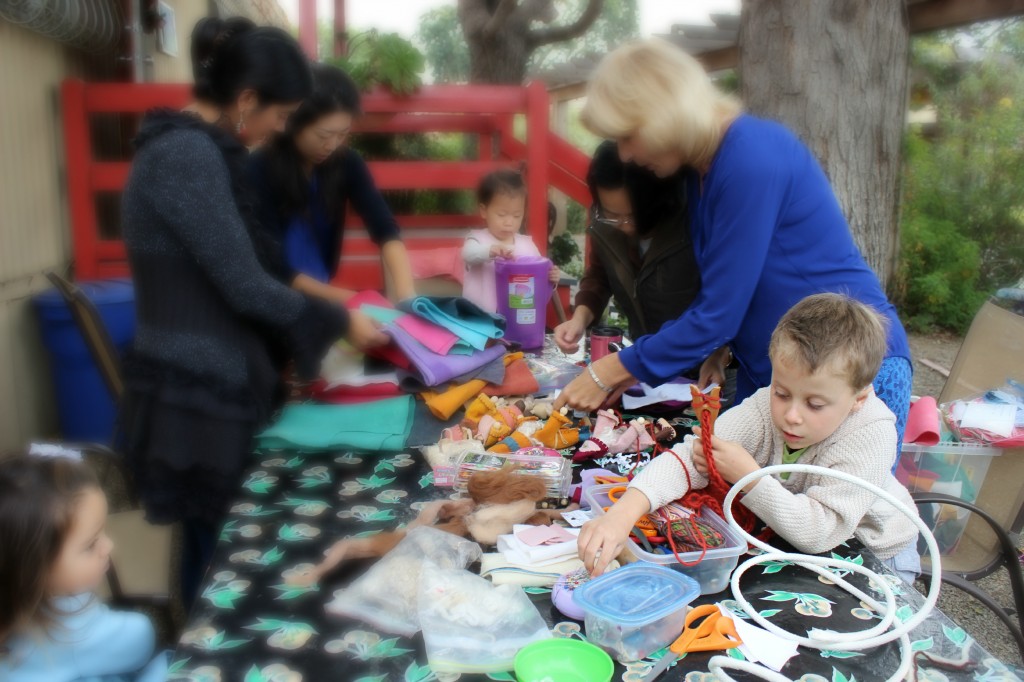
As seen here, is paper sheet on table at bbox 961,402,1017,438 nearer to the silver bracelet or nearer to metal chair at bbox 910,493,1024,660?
metal chair at bbox 910,493,1024,660

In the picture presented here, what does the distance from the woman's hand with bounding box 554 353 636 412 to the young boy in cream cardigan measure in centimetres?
54

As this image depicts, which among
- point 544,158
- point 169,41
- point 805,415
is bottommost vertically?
point 805,415

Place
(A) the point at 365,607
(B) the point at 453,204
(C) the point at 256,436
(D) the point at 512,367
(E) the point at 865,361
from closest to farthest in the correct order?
1. (A) the point at 365,607
2. (E) the point at 865,361
3. (C) the point at 256,436
4. (D) the point at 512,367
5. (B) the point at 453,204

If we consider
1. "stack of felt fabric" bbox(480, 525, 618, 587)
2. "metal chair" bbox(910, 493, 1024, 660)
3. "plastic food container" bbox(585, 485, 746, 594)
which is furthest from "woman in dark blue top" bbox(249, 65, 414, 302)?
"metal chair" bbox(910, 493, 1024, 660)

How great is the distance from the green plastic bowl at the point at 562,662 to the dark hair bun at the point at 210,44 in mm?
1552

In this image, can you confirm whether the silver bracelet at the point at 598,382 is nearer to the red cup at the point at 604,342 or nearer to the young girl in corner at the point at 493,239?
the red cup at the point at 604,342

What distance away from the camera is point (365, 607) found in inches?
53.8

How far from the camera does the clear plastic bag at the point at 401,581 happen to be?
4.40 feet

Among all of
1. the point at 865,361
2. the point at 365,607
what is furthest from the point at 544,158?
the point at 365,607

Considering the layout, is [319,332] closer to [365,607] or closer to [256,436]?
[256,436]

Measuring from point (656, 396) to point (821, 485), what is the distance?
922 mm

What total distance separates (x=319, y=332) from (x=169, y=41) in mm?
Result: 3719

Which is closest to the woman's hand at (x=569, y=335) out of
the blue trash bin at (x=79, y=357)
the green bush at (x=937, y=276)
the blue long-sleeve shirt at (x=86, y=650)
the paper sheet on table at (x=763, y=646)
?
the paper sheet on table at (x=763, y=646)

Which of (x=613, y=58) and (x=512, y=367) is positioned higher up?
(x=613, y=58)
